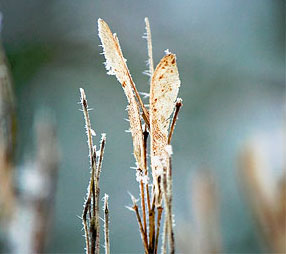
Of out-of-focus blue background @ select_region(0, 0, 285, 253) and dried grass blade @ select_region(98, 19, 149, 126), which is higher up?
out-of-focus blue background @ select_region(0, 0, 285, 253)

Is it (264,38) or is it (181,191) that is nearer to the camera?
(181,191)

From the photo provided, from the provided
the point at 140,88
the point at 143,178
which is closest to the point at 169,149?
the point at 143,178

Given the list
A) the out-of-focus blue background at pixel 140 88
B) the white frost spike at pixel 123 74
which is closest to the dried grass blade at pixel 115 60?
the white frost spike at pixel 123 74

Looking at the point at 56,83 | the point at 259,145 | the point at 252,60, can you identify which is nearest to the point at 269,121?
the point at 252,60

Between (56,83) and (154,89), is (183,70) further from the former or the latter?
(154,89)

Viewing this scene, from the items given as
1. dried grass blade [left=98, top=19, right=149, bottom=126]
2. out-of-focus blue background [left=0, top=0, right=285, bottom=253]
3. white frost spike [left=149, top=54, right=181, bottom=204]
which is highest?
out-of-focus blue background [left=0, top=0, right=285, bottom=253]

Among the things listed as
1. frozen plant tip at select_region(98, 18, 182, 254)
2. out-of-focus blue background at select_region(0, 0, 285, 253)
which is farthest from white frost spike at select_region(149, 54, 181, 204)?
out-of-focus blue background at select_region(0, 0, 285, 253)

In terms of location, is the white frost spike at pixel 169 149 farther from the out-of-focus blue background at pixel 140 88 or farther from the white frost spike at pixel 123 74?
the out-of-focus blue background at pixel 140 88

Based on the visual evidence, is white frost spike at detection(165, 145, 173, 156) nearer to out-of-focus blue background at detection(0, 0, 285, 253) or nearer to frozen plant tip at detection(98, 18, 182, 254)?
frozen plant tip at detection(98, 18, 182, 254)
